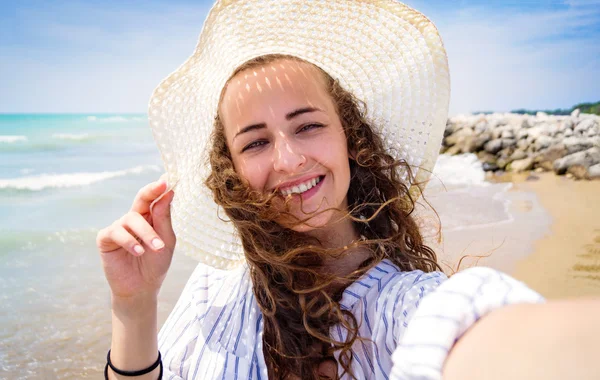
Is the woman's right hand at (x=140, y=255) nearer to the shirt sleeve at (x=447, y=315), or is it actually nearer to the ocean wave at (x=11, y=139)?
the shirt sleeve at (x=447, y=315)

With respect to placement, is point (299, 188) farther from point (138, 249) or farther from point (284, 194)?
point (138, 249)

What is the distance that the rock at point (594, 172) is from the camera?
27.3 feet

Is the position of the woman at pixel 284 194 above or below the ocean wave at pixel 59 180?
above

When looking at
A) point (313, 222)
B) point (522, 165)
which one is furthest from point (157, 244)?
point (522, 165)

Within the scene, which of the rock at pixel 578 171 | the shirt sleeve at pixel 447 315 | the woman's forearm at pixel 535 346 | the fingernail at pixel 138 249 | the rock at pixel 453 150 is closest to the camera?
the woman's forearm at pixel 535 346

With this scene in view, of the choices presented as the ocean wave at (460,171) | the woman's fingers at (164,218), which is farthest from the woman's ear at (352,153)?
the ocean wave at (460,171)

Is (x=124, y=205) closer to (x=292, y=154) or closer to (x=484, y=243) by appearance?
(x=484, y=243)

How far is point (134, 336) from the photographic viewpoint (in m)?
1.67

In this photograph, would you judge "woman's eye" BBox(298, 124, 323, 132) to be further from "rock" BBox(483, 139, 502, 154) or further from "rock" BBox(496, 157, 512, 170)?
"rock" BBox(483, 139, 502, 154)

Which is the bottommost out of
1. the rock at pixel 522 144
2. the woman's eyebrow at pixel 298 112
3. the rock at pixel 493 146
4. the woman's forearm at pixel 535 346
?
the rock at pixel 493 146

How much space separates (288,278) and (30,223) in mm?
6778

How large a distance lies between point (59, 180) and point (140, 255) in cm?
1123

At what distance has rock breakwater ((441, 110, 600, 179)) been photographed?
9162 millimetres

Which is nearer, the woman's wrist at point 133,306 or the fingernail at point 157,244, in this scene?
the fingernail at point 157,244
